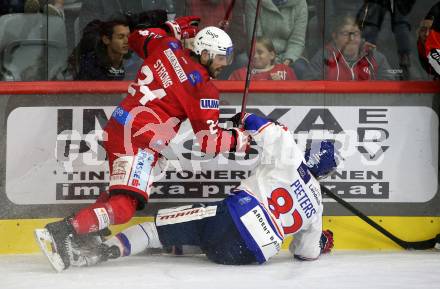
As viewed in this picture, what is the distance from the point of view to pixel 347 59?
6660mm

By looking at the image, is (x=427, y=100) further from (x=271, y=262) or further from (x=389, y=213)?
(x=271, y=262)

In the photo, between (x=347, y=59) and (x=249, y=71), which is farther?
(x=347, y=59)

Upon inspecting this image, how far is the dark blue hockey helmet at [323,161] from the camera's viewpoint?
19.9 feet

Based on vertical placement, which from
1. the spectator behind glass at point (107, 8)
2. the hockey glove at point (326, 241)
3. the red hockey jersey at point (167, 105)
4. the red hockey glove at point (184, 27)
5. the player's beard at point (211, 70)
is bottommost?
the hockey glove at point (326, 241)

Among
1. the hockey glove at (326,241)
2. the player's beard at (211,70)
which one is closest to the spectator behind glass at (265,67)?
the player's beard at (211,70)

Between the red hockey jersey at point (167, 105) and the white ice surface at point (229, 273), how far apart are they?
2.34 feet

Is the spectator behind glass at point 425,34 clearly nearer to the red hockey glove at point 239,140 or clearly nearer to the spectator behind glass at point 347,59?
the spectator behind glass at point 347,59

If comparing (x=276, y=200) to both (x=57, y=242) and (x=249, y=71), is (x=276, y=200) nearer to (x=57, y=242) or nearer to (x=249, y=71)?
(x=249, y=71)

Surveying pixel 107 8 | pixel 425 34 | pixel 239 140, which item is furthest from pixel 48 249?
pixel 425 34

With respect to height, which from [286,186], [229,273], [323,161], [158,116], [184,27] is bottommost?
[229,273]

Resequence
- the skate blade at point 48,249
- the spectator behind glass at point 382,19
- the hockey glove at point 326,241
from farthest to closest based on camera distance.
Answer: the spectator behind glass at point 382,19
the hockey glove at point 326,241
the skate blade at point 48,249

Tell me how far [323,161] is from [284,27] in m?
1.07

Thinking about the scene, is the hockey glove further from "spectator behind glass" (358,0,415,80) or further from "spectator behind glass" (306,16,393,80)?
"spectator behind glass" (358,0,415,80)

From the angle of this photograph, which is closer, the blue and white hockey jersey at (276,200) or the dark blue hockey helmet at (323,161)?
the blue and white hockey jersey at (276,200)
